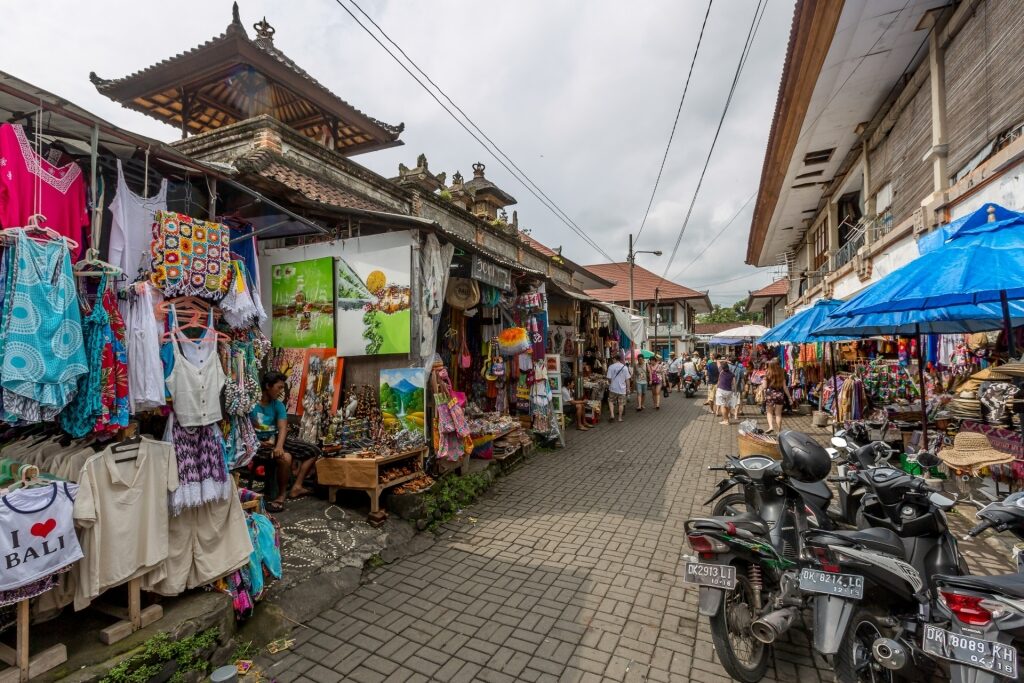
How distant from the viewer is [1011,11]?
219 inches

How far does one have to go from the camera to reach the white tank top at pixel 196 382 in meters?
3.22

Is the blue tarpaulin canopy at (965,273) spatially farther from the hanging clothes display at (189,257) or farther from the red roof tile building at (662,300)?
the red roof tile building at (662,300)

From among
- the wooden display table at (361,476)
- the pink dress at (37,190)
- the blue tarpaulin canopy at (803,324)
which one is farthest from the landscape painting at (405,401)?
the blue tarpaulin canopy at (803,324)

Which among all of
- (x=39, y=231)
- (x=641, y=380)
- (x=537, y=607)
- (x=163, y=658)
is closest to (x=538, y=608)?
(x=537, y=607)

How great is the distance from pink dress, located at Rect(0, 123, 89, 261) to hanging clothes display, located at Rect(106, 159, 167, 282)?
0.76 ft

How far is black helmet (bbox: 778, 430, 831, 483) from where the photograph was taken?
3139 mm

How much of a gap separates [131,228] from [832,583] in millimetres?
5199

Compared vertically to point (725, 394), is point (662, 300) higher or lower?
higher

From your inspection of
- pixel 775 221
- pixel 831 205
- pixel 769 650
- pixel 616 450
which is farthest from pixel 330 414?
pixel 775 221

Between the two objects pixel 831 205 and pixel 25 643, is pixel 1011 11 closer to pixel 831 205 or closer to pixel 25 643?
pixel 831 205

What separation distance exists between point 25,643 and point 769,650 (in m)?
4.25

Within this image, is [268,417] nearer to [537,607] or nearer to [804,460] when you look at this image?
[537,607]

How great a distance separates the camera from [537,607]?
3807 mm

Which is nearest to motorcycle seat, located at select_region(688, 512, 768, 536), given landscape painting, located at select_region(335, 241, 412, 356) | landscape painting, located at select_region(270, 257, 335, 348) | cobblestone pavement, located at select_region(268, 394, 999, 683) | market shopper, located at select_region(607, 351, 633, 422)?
cobblestone pavement, located at select_region(268, 394, 999, 683)
